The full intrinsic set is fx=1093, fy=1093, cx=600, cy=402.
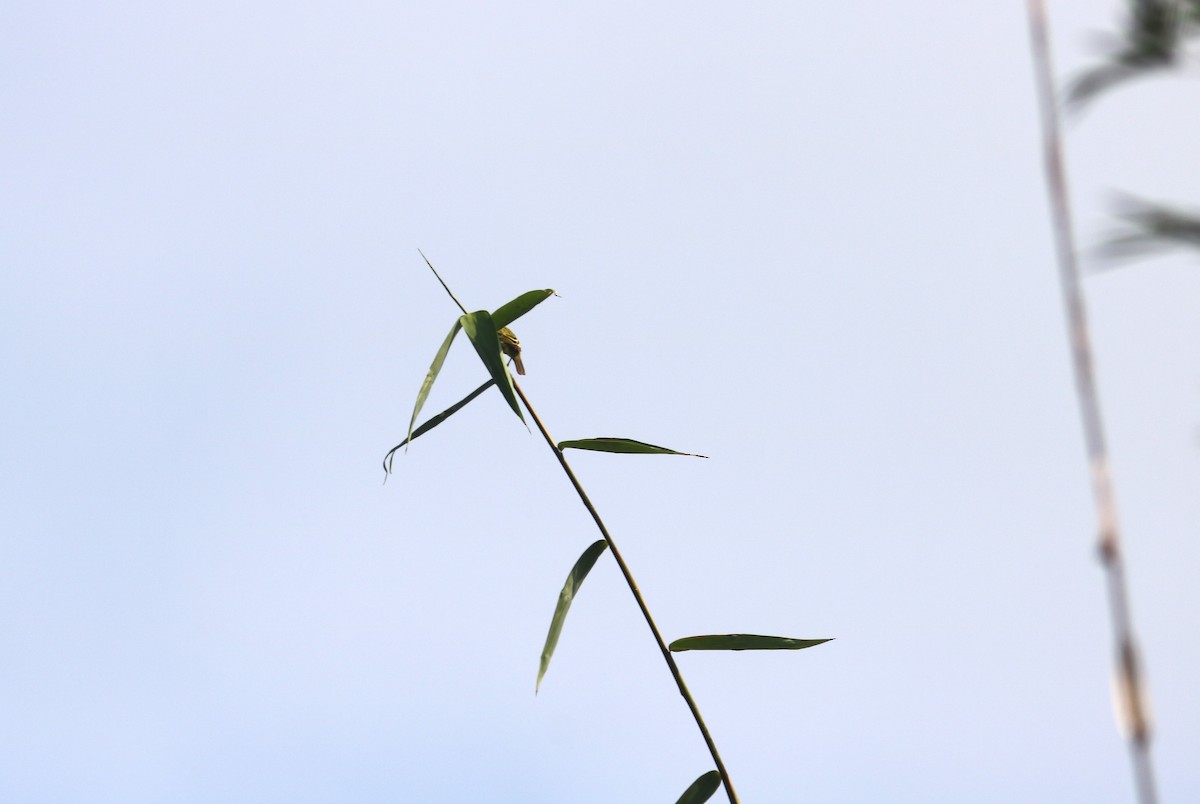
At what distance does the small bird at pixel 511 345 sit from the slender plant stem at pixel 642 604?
0.50 feet

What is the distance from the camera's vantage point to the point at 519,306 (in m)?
2.66

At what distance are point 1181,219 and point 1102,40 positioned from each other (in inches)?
19.2

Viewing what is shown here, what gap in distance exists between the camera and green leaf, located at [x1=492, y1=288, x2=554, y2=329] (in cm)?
264

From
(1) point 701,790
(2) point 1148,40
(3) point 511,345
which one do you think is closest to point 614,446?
(3) point 511,345

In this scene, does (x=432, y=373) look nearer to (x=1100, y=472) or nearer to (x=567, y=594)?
(x=567, y=594)

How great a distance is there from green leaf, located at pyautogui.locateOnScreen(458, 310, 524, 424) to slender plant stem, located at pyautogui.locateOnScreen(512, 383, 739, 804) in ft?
0.20

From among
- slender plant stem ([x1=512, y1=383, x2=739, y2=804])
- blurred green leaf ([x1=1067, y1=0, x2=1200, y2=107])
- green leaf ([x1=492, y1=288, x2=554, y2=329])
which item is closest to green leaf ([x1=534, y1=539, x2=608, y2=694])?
slender plant stem ([x1=512, y1=383, x2=739, y2=804])

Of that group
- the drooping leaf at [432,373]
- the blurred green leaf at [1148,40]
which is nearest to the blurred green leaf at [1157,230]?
the blurred green leaf at [1148,40]

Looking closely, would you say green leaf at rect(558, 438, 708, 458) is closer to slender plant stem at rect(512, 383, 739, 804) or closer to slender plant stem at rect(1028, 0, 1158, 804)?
slender plant stem at rect(512, 383, 739, 804)

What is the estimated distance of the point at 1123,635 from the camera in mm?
1067

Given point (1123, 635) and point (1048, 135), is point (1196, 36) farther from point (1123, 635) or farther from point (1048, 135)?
point (1123, 635)

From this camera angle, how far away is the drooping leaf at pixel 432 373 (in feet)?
8.09

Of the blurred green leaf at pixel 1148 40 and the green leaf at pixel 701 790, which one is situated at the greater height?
the blurred green leaf at pixel 1148 40

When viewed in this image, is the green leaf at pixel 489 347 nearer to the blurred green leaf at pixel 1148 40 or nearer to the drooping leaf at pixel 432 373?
the drooping leaf at pixel 432 373
